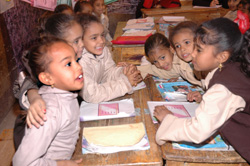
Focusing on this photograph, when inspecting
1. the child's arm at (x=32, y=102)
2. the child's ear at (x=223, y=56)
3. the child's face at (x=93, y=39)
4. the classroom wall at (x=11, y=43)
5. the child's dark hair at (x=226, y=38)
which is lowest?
the classroom wall at (x=11, y=43)

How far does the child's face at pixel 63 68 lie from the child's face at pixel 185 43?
3.27 ft

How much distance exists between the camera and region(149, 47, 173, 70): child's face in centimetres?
193

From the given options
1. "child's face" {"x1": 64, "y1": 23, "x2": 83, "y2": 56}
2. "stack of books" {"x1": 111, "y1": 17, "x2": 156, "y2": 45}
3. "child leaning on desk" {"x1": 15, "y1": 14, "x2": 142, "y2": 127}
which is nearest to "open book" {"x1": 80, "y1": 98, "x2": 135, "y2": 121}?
"child leaning on desk" {"x1": 15, "y1": 14, "x2": 142, "y2": 127}

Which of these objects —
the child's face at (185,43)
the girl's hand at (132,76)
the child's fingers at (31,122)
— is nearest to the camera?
the child's fingers at (31,122)

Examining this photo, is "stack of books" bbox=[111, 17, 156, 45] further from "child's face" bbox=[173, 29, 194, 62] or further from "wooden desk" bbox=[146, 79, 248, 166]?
"wooden desk" bbox=[146, 79, 248, 166]

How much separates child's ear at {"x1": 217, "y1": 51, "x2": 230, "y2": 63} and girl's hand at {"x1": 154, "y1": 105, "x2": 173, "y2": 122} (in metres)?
0.38

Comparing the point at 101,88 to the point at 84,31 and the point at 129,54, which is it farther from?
the point at 129,54

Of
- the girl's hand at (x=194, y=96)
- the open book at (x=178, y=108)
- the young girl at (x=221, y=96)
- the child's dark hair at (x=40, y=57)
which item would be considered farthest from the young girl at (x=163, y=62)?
the child's dark hair at (x=40, y=57)

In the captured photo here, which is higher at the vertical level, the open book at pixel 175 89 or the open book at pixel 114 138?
the open book at pixel 114 138

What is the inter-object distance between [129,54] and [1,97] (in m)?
1.69

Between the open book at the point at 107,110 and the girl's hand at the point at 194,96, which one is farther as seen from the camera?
the girl's hand at the point at 194,96

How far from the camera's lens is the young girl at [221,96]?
100cm

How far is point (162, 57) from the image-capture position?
1958mm

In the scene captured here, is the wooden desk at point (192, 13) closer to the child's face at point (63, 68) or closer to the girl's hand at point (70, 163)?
the child's face at point (63, 68)
